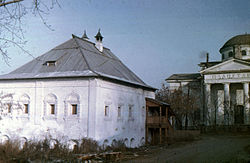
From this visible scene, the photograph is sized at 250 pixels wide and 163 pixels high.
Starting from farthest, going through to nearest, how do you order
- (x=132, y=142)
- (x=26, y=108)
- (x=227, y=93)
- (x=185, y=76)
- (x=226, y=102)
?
1. (x=185, y=76)
2. (x=227, y=93)
3. (x=226, y=102)
4. (x=132, y=142)
5. (x=26, y=108)

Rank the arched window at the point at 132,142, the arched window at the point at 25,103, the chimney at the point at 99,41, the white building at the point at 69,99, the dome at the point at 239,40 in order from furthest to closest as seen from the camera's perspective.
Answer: the dome at the point at 239,40 → the chimney at the point at 99,41 → the arched window at the point at 132,142 → the arched window at the point at 25,103 → the white building at the point at 69,99

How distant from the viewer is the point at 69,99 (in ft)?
74.9

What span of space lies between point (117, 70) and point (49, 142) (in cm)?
1010

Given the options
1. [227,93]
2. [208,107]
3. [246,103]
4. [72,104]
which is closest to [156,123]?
[72,104]

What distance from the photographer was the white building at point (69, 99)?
874 inches

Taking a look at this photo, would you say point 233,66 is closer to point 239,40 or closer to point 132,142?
point 239,40

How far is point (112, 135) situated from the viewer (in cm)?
2392

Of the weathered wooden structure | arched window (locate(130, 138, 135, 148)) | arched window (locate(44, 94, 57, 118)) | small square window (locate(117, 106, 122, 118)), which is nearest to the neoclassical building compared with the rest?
the weathered wooden structure

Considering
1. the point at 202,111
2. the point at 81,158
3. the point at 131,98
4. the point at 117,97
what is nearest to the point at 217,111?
the point at 202,111

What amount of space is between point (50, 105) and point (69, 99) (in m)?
1.89

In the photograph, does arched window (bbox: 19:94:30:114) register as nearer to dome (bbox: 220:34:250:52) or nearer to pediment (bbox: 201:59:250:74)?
pediment (bbox: 201:59:250:74)

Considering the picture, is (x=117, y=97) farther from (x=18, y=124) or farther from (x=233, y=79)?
(x=233, y=79)

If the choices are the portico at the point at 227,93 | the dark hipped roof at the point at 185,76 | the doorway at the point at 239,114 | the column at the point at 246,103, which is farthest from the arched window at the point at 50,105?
the dark hipped roof at the point at 185,76

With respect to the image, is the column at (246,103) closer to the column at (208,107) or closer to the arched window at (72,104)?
the column at (208,107)
